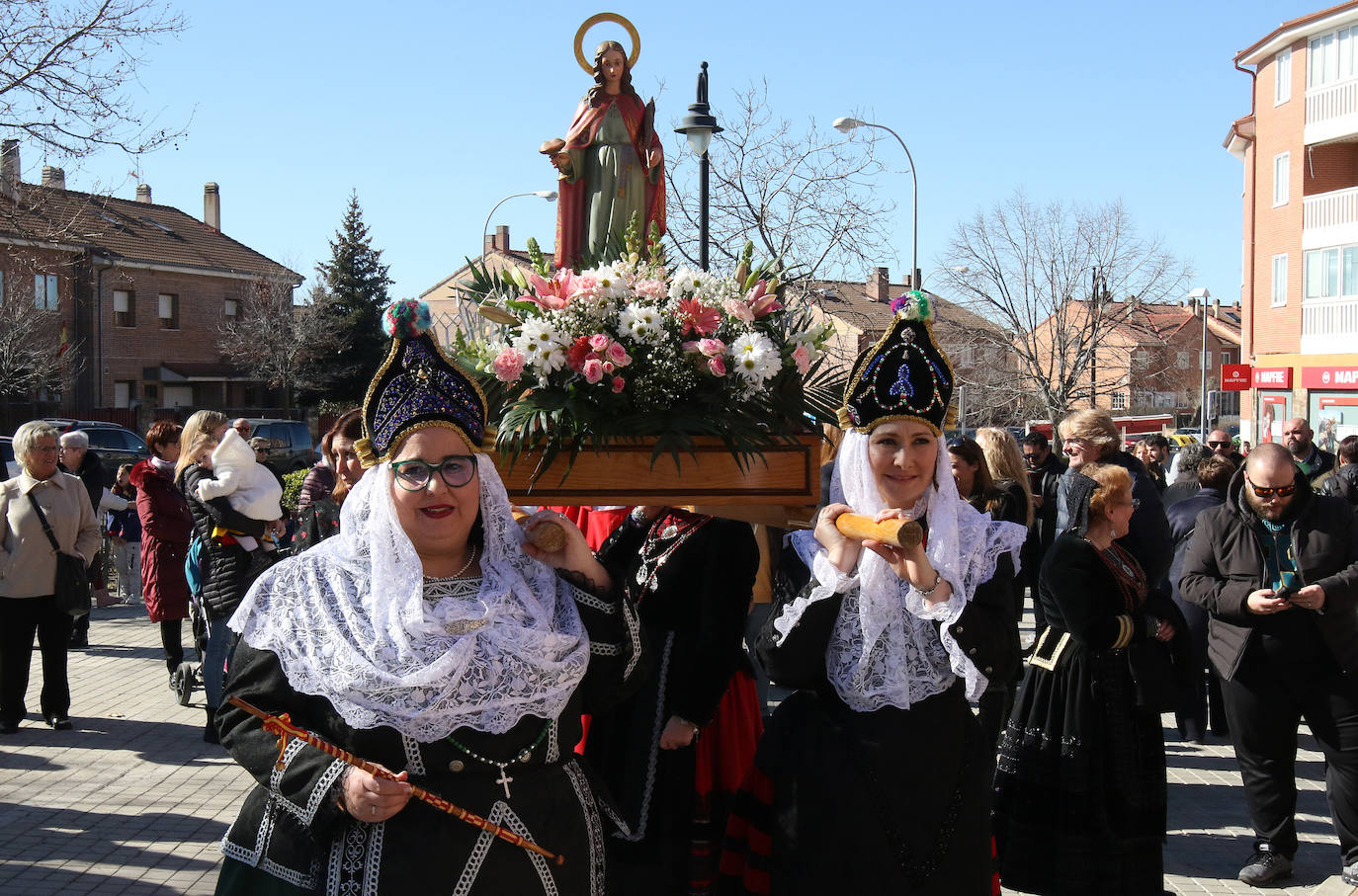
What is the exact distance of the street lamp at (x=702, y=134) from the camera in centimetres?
1060

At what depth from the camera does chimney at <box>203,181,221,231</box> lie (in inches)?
1892

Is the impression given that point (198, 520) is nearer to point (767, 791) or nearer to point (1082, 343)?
point (767, 791)

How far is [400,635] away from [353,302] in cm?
4248

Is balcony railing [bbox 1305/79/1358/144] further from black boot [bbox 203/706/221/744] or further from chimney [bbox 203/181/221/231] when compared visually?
chimney [bbox 203/181/221/231]

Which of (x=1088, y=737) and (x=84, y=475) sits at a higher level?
(x=84, y=475)

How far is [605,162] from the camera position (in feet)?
15.6

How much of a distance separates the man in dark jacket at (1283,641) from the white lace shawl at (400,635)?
395 cm

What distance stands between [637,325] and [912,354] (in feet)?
2.57

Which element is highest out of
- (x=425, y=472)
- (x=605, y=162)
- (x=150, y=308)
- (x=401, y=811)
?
(x=150, y=308)

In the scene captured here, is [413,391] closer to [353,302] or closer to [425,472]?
[425,472]

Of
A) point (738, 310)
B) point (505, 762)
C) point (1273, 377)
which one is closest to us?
point (505, 762)

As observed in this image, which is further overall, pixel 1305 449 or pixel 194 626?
pixel 1305 449

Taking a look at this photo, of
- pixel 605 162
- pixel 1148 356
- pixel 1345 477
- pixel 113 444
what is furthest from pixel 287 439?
pixel 1148 356

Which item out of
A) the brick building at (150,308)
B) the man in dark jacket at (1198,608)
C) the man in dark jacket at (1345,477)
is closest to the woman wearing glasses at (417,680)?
the man in dark jacket at (1198,608)
